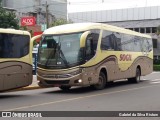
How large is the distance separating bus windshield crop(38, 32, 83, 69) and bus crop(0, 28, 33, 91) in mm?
1144

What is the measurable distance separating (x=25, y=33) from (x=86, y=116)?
23.0 feet

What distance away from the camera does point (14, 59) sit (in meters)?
16.4

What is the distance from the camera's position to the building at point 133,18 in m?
77.4

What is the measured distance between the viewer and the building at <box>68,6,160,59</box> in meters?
77.4

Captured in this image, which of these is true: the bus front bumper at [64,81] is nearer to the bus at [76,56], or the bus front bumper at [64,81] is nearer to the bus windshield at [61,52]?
the bus at [76,56]

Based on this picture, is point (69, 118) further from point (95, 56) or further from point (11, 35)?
point (95, 56)

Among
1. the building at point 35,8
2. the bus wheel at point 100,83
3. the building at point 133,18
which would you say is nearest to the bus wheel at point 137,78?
the bus wheel at point 100,83

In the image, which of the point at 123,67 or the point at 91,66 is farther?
the point at 123,67

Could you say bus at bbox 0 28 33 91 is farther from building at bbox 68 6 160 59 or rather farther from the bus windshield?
building at bbox 68 6 160 59

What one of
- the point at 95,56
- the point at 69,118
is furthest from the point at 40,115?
the point at 95,56

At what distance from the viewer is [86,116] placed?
36.7 feet

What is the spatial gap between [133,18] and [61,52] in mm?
67345

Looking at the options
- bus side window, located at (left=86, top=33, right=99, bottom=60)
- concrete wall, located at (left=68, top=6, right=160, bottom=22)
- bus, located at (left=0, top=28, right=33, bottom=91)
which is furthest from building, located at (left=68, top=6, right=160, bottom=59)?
bus, located at (left=0, top=28, right=33, bottom=91)

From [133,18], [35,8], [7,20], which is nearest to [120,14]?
[133,18]
